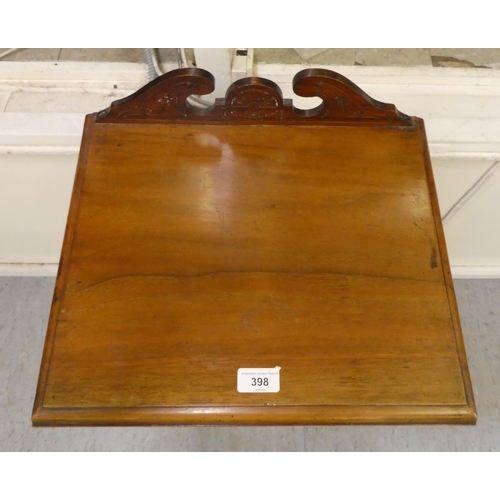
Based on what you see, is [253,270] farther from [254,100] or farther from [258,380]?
[254,100]

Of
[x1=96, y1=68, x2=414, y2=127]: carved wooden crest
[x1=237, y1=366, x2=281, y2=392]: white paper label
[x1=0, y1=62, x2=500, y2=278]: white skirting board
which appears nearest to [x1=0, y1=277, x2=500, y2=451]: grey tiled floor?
[x1=0, y1=62, x2=500, y2=278]: white skirting board

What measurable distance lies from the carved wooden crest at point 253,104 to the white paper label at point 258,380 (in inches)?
15.0

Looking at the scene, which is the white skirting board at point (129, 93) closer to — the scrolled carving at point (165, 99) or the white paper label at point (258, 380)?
the scrolled carving at point (165, 99)

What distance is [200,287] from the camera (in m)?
0.58

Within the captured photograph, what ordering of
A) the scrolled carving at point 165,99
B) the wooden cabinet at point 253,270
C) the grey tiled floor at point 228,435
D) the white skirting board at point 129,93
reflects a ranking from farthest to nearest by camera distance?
the grey tiled floor at point 228,435
the white skirting board at point 129,93
the scrolled carving at point 165,99
the wooden cabinet at point 253,270

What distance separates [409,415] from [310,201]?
299 millimetres

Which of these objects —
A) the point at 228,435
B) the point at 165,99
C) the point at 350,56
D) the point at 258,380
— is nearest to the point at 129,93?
the point at 165,99

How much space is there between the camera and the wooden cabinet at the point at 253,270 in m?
0.52

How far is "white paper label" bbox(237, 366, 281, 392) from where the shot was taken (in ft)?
1.70

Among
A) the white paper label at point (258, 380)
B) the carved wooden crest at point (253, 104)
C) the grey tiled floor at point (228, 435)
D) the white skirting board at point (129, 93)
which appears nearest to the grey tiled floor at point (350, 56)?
the white skirting board at point (129, 93)

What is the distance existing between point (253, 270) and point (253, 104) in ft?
0.84

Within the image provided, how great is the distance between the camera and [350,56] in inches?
35.1

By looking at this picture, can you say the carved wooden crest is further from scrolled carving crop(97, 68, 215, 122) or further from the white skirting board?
the white skirting board
